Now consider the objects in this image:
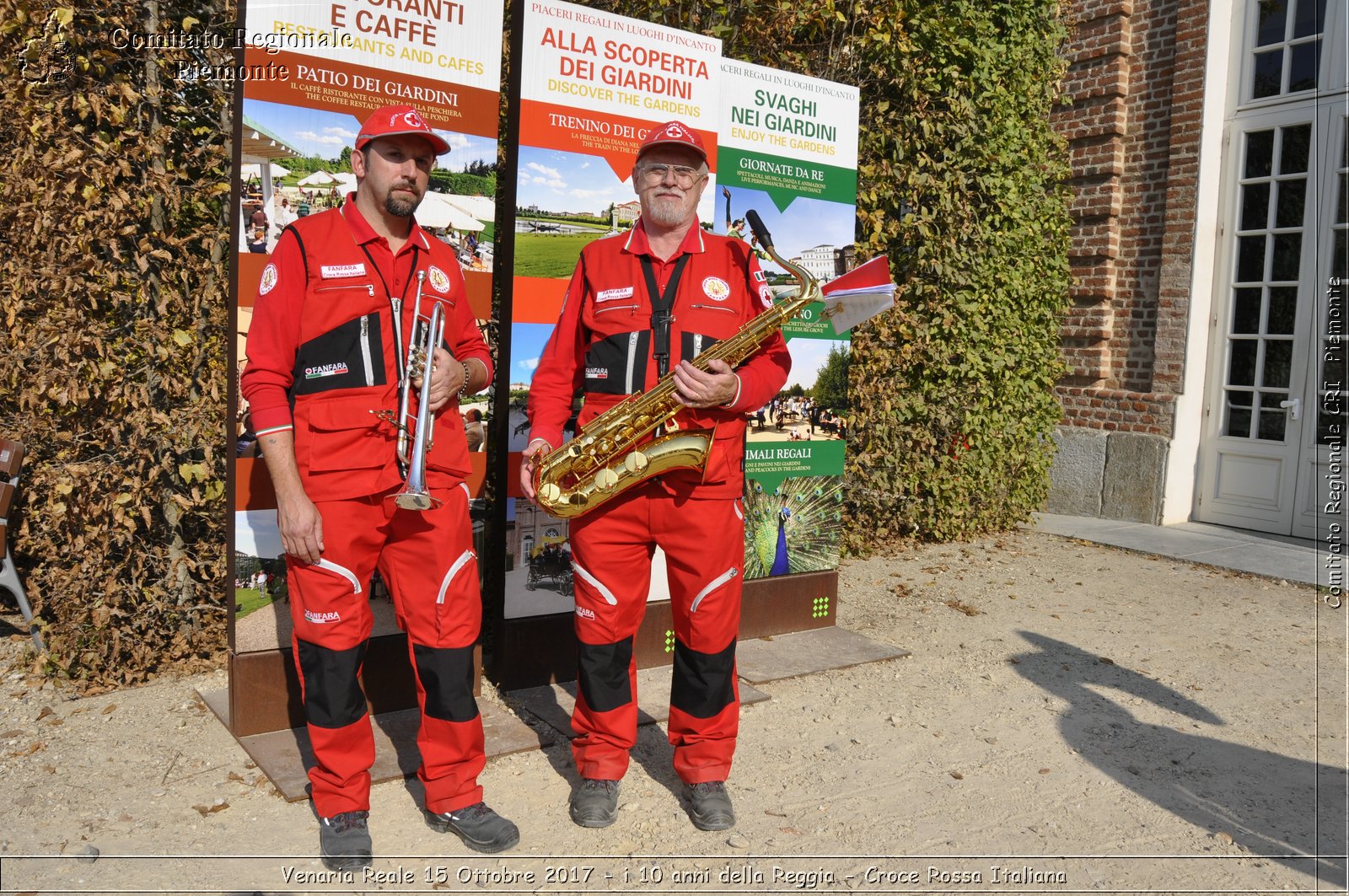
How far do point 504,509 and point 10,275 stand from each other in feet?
8.55

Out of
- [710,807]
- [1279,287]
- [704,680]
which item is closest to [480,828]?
[710,807]

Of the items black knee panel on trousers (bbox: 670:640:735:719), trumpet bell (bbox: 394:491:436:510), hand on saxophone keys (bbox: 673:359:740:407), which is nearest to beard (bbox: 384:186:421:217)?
trumpet bell (bbox: 394:491:436:510)

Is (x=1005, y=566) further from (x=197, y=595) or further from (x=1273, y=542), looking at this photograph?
(x=197, y=595)

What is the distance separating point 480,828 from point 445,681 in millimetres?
539

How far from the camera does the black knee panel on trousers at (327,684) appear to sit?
3438 millimetres

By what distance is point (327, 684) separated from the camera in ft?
11.3

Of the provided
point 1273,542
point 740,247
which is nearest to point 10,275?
point 740,247

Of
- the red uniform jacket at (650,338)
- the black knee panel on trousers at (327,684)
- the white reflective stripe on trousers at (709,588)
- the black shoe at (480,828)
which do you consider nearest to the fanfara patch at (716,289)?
the red uniform jacket at (650,338)

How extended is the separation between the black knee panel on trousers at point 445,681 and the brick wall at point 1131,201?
8.10m

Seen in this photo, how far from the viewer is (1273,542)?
348 inches

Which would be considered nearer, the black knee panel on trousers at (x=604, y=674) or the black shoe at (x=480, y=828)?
the black shoe at (x=480, y=828)

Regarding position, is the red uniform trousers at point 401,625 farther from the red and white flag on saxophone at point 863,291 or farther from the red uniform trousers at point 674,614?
the red and white flag on saxophone at point 863,291

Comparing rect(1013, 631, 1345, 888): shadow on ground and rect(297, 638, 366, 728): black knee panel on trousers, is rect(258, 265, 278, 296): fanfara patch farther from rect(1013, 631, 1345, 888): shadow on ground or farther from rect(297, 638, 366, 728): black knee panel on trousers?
rect(1013, 631, 1345, 888): shadow on ground

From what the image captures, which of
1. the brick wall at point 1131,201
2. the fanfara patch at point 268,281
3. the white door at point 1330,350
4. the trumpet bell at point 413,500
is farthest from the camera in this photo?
the brick wall at point 1131,201
